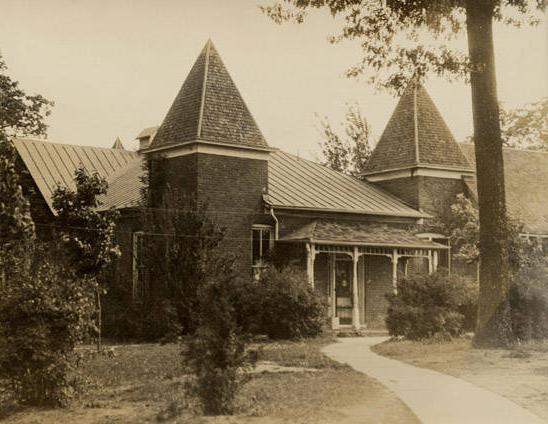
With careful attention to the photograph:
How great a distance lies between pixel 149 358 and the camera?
17.1m

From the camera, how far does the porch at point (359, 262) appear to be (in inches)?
1045

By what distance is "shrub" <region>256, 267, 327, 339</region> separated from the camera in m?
21.7

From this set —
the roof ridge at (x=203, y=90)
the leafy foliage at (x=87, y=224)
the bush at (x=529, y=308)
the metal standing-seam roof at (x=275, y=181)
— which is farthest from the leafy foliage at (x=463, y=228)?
the leafy foliage at (x=87, y=224)

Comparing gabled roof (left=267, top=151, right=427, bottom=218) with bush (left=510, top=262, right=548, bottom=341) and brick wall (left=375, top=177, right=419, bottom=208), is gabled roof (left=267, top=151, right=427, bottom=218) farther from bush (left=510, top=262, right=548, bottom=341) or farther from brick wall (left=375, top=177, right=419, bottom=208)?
bush (left=510, top=262, right=548, bottom=341)

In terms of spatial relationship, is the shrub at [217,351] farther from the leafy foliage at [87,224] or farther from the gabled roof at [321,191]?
the gabled roof at [321,191]

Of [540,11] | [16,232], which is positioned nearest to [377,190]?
[540,11]

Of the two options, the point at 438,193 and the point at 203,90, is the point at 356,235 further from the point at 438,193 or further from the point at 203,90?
Result: the point at 203,90

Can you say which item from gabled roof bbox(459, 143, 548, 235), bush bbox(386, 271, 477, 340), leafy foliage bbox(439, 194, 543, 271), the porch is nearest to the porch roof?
the porch

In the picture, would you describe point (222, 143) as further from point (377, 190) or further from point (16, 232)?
point (16, 232)

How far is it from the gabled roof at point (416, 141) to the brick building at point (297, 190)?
0.05 m

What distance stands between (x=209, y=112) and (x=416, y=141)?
10.1 meters

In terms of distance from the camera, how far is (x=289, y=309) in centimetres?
2177

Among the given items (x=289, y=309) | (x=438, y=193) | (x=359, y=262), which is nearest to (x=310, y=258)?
(x=359, y=262)

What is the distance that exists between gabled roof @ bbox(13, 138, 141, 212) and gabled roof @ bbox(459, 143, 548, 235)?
14.5m
